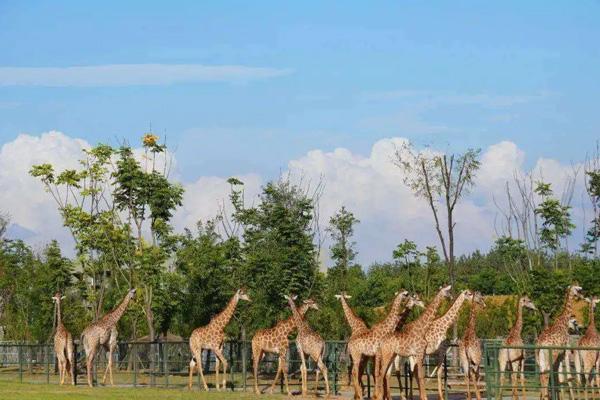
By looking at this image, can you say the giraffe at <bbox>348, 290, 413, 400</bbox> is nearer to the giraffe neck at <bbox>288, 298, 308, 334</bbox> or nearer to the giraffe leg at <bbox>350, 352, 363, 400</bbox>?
the giraffe leg at <bbox>350, 352, 363, 400</bbox>

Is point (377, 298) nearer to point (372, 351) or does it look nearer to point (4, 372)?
point (4, 372)

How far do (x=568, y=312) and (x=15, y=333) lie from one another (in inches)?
1385

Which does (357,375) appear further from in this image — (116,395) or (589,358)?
(116,395)

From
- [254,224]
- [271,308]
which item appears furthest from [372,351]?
[254,224]

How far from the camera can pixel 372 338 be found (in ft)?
74.3

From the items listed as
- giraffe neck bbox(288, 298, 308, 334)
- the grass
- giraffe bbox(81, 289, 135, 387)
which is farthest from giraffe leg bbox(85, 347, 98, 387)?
giraffe neck bbox(288, 298, 308, 334)

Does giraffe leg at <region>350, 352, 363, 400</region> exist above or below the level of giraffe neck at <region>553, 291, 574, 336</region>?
below

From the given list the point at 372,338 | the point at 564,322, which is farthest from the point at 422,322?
the point at 564,322

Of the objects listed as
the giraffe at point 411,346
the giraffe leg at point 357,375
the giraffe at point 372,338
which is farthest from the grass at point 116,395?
the giraffe at point 411,346

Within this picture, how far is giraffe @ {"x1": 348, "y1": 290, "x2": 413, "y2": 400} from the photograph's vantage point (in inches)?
877

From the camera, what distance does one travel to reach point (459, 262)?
9712 cm

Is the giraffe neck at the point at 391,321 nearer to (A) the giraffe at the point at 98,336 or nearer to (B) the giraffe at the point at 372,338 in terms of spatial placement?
(B) the giraffe at the point at 372,338

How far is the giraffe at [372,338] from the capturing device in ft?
73.1

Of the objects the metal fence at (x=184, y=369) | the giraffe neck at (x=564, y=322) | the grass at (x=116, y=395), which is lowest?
the grass at (x=116, y=395)
